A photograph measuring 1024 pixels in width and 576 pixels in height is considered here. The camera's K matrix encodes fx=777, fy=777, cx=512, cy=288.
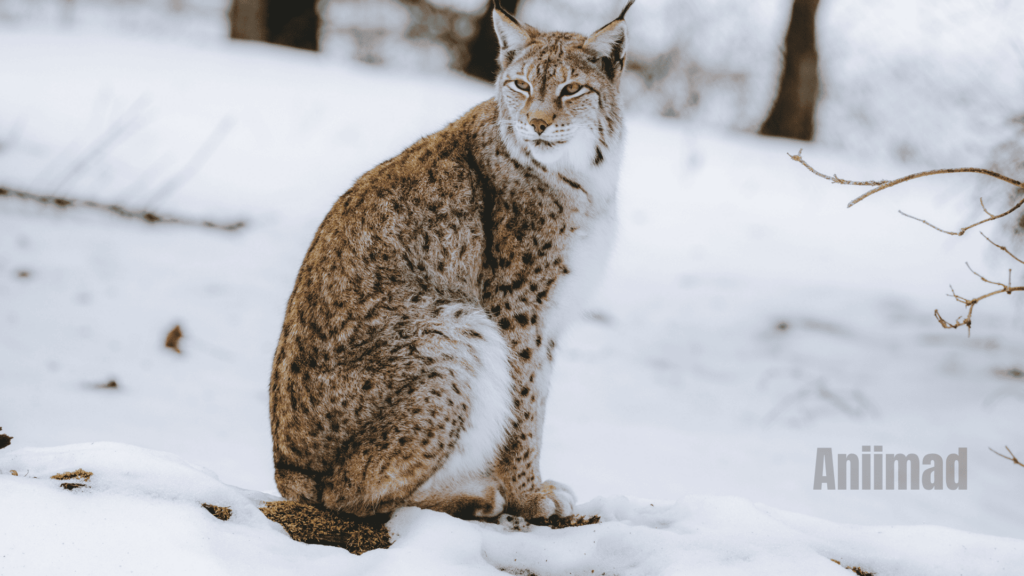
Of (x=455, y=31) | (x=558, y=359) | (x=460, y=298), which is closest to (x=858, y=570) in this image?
(x=460, y=298)

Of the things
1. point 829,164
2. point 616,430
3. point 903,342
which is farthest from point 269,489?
point 829,164

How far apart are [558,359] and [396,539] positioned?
10.9ft

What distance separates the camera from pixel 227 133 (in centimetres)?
782

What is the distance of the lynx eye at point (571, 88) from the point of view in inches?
126

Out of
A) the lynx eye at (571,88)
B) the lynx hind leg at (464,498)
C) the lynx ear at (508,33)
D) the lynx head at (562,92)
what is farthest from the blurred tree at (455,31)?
the lynx hind leg at (464,498)

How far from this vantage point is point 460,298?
9.87 ft

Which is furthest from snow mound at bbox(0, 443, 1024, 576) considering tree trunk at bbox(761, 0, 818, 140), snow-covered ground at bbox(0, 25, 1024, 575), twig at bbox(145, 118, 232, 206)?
tree trunk at bbox(761, 0, 818, 140)

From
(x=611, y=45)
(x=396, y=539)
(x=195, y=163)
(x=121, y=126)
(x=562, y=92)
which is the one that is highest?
(x=121, y=126)

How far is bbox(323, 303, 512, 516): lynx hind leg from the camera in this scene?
8.96 ft

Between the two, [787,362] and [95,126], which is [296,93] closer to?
[95,126]

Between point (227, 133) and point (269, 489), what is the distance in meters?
5.30

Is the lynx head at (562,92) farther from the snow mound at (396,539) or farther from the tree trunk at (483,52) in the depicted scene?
the tree trunk at (483,52)

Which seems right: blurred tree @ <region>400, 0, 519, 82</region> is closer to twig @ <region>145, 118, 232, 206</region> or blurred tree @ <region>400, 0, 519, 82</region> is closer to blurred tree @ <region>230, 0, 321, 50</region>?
blurred tree @ <region>230, 0, 321, 50</region>

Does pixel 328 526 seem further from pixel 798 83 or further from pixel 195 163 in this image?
pixel 798 83
